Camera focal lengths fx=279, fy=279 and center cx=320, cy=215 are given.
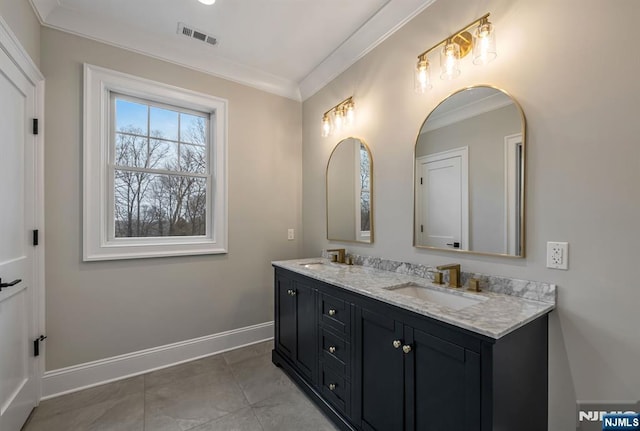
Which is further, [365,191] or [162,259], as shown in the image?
[162,259]

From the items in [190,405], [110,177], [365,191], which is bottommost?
[190,405]

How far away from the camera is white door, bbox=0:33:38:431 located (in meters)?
1.54

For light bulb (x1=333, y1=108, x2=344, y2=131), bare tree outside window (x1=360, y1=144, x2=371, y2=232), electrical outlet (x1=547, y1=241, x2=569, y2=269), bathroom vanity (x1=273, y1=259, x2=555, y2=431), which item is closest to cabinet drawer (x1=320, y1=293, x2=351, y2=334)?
bathroom vanity (x1=273, y1=259, x2=555, y2=431)

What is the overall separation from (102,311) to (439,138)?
285cm

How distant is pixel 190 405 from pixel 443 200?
2.23 meters

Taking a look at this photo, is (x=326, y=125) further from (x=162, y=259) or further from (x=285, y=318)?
(x=162, y=259)

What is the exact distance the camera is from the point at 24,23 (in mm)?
1744

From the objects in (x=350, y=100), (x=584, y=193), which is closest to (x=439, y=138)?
(x=584, y=193)

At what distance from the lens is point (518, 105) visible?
4.69 feet

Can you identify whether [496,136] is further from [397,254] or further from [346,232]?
[346,232]

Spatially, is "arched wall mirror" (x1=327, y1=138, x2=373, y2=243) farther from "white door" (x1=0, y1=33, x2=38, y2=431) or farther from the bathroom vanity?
"white door" (x1=0, y1=33, x2=38, y2=431)

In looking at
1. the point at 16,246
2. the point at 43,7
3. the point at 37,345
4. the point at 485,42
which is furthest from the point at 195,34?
the point at 37,345

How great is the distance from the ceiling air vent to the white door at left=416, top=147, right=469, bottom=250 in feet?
6.70

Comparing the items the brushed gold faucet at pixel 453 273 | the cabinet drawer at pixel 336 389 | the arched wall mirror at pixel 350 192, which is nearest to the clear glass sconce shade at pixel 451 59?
the arched wall mirror at pixel 350 192
